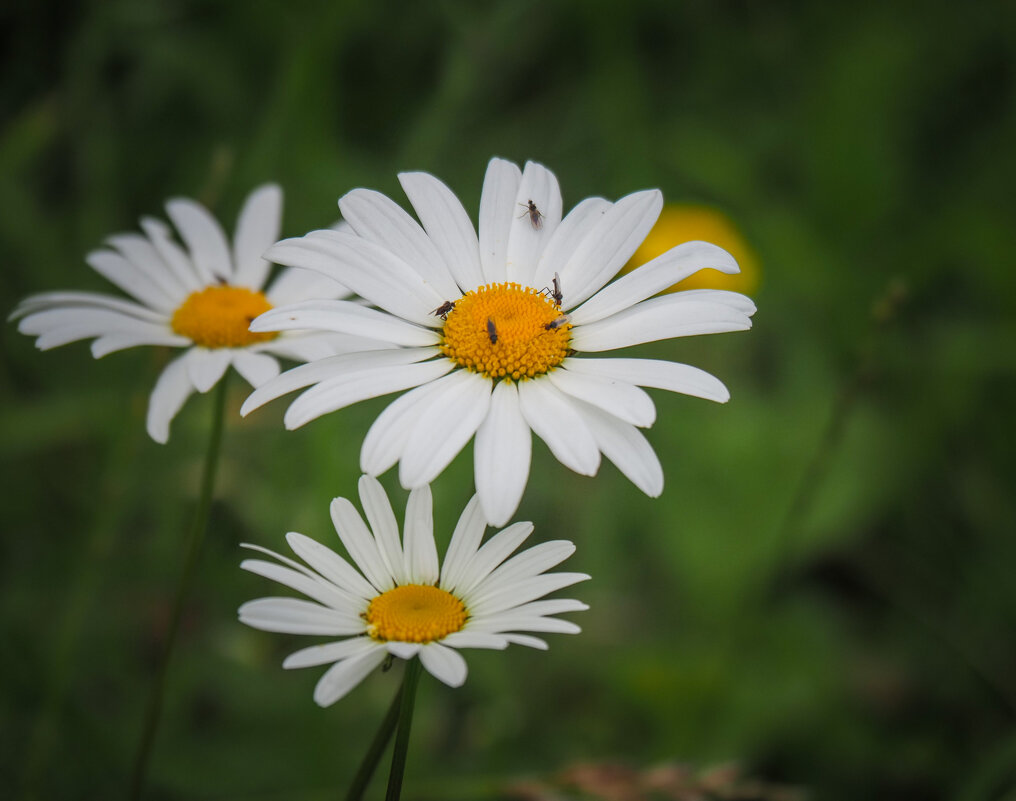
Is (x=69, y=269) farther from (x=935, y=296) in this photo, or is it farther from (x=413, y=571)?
(x=935, y=296)

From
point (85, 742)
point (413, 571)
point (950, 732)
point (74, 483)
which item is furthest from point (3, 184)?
point (950, 732)

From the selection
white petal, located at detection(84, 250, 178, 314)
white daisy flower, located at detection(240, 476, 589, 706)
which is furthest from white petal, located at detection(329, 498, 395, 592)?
white petal, located at detection(84, 250, 178, 314)

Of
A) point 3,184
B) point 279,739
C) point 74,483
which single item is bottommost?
point 279,739

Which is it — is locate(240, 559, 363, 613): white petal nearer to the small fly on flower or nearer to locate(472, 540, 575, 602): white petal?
locate(472, 540, 575, 602): white petal

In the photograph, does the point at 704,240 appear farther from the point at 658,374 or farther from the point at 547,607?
the point at 547,607

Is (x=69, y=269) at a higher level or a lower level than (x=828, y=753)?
higher

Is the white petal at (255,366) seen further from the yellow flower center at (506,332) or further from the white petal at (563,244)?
the white petal at (563,244)

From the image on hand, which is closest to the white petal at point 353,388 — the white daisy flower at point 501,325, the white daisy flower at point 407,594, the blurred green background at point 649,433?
the white daisy flower at point 501,325
